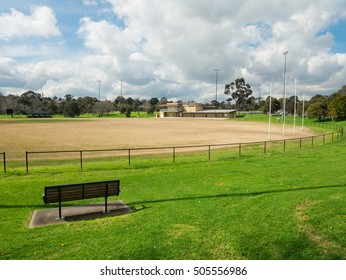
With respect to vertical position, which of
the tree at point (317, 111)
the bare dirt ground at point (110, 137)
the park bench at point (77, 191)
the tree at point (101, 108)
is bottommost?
the bare dirt ground at point (110, 137)

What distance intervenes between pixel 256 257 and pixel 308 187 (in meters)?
5.99

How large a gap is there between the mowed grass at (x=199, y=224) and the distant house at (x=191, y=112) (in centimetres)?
12296

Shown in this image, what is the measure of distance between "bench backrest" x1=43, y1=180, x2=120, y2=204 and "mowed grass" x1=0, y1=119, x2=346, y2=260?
0.82m

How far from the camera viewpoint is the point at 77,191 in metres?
7.92

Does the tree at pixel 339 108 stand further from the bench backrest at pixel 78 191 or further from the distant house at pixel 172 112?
the distant house at pixel 172 112

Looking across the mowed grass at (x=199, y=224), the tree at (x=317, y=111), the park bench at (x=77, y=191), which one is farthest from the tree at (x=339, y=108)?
the park bench at (x=77, y=191)

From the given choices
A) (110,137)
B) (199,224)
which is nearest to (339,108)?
(110,137)

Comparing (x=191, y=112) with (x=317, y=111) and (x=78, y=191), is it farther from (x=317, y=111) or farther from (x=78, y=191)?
(x=78, y=191)

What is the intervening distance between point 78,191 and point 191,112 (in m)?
147

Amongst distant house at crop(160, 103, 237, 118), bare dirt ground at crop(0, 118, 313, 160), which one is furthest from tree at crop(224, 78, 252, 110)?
bare dirt ground at crop(0, 118, 313, 160)

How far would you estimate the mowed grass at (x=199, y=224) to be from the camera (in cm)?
534

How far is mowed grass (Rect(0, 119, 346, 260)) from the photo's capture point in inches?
210

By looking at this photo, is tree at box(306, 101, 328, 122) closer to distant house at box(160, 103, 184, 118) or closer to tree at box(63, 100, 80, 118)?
distant house at box(160, 103, 184, 118)
